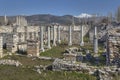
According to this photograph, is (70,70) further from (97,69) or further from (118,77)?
(118,77)

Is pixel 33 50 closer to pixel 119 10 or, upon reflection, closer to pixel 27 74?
pixel 27 74

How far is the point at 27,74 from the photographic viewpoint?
1294 cm

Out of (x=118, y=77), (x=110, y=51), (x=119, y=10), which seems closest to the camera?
(x=118, y=77)

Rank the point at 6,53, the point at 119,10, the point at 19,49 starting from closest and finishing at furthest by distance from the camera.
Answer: the point at 6,53 → the point at 19,49 → the point at 119,10

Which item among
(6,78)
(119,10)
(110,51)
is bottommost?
(6,78)

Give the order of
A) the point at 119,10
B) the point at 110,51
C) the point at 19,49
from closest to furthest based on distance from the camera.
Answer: the point at 110,51, the point at 19,49, the point at 119,10

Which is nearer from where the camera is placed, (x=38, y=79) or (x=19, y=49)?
(x=38, y=79)

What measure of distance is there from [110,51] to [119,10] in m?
58.6

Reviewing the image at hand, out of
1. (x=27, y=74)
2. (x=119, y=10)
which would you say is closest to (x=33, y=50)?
(x=27, y=74)

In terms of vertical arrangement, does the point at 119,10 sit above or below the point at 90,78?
above

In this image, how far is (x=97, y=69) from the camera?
11648 mm

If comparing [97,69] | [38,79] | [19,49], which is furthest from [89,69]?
[19,49]

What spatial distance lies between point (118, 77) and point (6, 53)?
48.3ft

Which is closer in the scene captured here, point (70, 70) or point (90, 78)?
point (90, 78)
